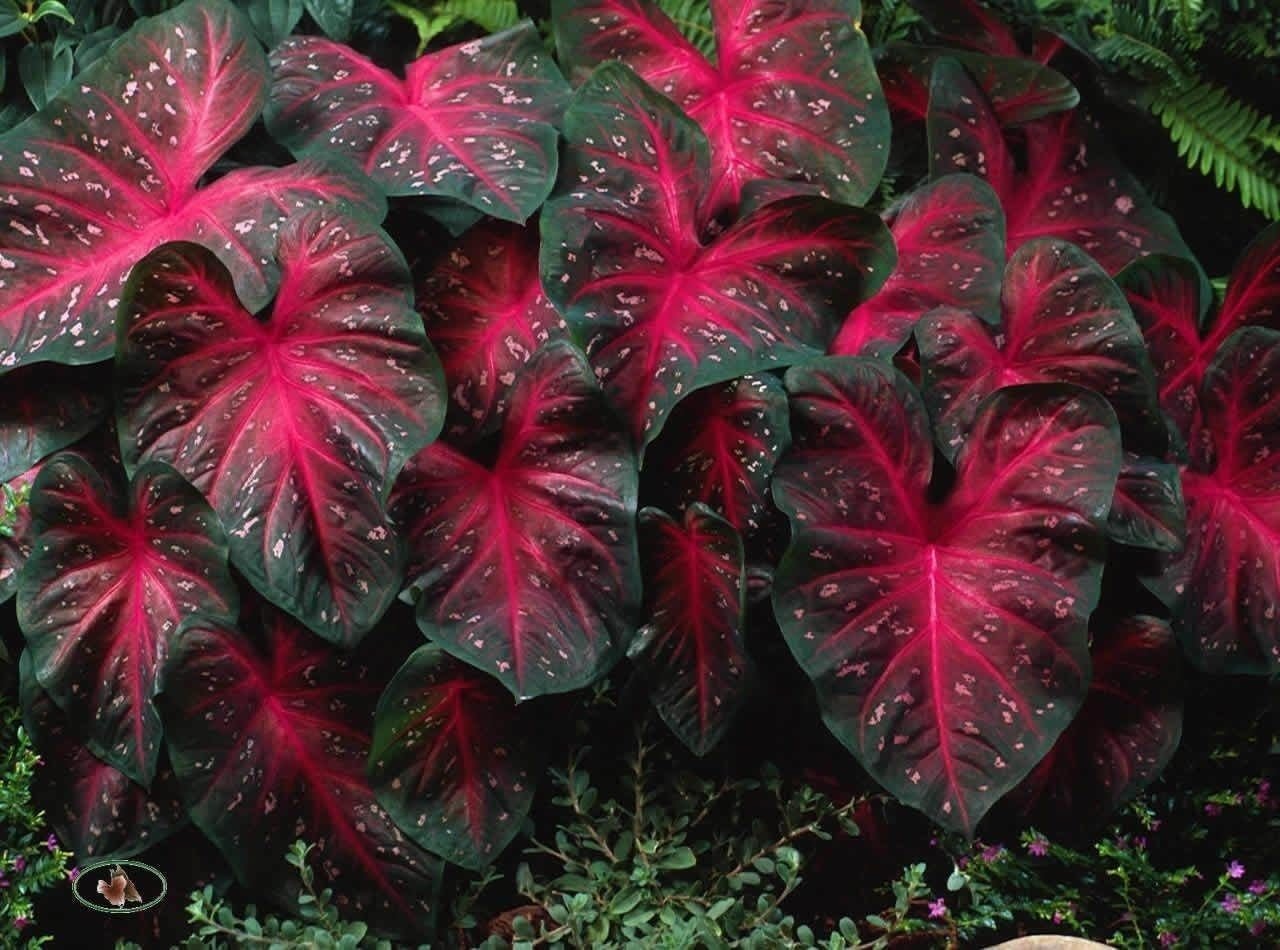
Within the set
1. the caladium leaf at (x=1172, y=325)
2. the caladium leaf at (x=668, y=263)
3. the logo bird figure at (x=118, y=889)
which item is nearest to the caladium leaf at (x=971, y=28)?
the caladium leaf at (x=1172, y=325)

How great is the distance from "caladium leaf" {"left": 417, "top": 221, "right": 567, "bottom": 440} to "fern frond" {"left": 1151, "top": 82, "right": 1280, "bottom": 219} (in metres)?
1.07

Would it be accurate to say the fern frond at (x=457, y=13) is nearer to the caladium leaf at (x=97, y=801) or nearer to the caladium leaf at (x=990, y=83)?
the caladium leaf at (x=990, y=83)

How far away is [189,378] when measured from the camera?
1.83m

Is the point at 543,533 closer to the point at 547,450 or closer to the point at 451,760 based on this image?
the point at 547,450

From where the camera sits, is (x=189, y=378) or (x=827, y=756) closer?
(x=189, y=378)

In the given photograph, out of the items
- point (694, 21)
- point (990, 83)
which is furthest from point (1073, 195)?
point (694, 21)

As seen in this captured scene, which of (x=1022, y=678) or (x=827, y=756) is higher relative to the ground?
(x=1022, y=678)

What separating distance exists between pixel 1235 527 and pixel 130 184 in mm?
1635

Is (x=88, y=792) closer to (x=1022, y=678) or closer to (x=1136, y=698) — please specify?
→ (x=1022, y=678)

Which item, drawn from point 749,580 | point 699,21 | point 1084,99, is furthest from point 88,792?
point 1084,99

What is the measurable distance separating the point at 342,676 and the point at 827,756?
738 millimetres

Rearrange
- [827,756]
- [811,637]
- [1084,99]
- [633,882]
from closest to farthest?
[811,637] < [633,882] < [827,756] < [1084,99]

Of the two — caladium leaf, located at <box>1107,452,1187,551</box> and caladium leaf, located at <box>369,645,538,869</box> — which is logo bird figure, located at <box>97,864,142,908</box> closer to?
caladium leaf, located at <box>369,645,538,869</box>

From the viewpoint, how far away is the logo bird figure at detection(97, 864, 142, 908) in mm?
1867
